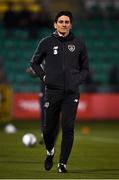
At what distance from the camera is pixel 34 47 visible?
1286 inches

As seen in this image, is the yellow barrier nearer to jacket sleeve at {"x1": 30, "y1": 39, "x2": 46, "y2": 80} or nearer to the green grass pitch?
the green grass pitch

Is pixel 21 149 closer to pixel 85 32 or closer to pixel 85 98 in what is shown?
pixel 85 98

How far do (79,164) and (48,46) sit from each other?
236 centimetres

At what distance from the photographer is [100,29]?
113 feet

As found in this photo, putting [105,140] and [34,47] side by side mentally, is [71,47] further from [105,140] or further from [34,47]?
[34,47]

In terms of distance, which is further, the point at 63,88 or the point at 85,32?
the point at 85,32

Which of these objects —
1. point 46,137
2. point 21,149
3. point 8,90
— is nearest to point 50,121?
point 46,137

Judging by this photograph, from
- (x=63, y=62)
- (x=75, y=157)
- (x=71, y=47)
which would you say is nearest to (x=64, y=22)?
(x=71, y=47)

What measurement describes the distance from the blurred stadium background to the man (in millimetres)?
12277

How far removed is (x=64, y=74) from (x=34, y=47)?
21.1m

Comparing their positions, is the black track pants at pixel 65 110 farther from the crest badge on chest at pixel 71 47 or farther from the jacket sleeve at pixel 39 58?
the crest badge on chest at pixel 71 47

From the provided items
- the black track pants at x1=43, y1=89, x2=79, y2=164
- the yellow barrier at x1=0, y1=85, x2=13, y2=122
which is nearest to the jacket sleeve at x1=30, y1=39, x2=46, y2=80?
the black track pants at x1=43, y1=89, x2=79, y2=164

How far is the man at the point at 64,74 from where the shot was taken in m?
11.6

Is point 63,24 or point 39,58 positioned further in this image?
point 39,58
